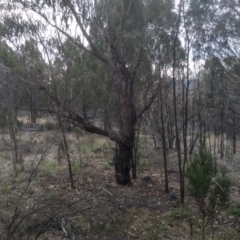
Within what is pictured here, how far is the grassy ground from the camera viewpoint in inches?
216

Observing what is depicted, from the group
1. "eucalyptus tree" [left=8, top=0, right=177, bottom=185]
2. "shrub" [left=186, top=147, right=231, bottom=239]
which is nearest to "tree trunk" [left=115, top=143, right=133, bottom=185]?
"eucalyptus tree" [left=8, top=0, right=177, bottom=185]

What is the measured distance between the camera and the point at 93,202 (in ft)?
20.2

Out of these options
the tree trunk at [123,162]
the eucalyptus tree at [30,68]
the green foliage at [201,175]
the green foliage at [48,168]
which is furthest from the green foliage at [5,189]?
the green foliage at [201,175]

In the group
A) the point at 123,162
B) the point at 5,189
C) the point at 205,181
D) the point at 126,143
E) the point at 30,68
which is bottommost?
the point at 5,189

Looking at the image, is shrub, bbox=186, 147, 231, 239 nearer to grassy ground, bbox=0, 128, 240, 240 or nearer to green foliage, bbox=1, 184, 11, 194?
grassy ground, bbox=0, 128, 240, 240

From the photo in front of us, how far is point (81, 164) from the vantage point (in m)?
13.8

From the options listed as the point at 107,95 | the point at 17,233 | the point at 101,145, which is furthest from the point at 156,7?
the point at 101,145

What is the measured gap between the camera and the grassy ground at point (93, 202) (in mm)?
5485

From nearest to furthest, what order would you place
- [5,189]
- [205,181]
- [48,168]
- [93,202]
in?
[93,202], [205,181], [5,189], [48,168]

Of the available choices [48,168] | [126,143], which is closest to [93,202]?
[126,143]

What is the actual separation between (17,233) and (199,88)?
12.0 metres

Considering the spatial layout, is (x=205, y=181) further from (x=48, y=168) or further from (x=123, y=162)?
(x=48, y=168)

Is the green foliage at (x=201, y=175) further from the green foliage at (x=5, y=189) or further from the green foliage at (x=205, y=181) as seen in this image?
the green foliage at (x=5, y=189)

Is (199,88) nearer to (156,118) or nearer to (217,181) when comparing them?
(156,118)
